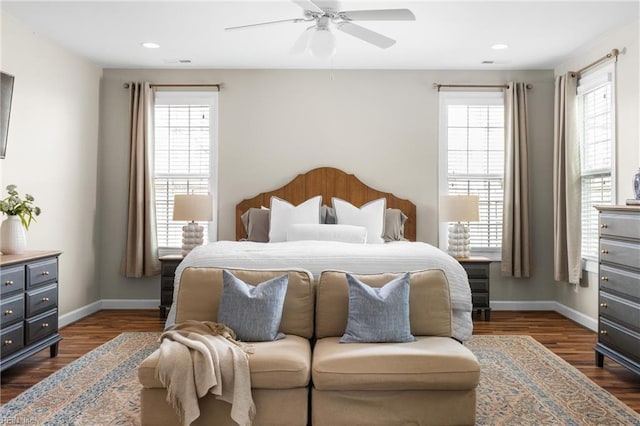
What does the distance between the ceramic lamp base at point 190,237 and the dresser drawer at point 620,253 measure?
3824mm

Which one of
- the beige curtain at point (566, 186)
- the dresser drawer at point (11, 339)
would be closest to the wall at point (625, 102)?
the beige curtain at point (566, 186)

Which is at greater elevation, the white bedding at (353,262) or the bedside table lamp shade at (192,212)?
the bedside table lamp shade at (192,212)

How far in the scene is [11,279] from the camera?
11.5ft

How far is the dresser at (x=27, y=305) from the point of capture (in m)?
3.44

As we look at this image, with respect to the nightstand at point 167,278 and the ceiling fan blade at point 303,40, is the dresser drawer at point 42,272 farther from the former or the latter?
the ceiling fan blade at point 303,40

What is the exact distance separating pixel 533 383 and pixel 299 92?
3.92 meters

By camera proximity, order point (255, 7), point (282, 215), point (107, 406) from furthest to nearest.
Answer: point (282, 215) < point (255, 7) < point (107, 406)

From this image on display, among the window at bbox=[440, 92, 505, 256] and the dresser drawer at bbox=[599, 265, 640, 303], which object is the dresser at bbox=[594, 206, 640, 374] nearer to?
the dresser drawer at bbox=[599, 265, 640, 303]

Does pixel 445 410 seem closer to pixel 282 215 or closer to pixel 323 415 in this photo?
pixel 323 415

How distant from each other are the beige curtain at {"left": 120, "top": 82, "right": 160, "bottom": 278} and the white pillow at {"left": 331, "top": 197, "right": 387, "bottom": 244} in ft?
6.96

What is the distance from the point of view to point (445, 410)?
269 centimetres

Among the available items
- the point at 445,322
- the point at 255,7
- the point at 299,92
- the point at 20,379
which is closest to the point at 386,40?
the point at 255,7

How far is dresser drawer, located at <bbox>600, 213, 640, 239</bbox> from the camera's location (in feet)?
11.2

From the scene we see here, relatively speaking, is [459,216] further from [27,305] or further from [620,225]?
[27,305]
